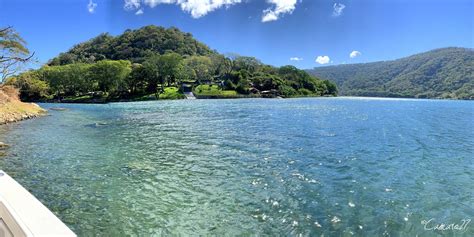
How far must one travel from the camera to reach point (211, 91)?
136 metres

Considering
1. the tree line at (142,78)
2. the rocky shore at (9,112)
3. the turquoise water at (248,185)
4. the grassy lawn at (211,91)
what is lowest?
the turquoise water at (248,185)

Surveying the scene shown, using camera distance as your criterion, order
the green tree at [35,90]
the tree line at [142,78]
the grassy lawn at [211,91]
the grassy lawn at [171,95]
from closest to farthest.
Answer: the green tree at [35,90], the tree line at [142,78], the grassy lawn at [171,95], the grassy lawn at [211,91]

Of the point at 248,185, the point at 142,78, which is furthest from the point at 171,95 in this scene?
the point at 248,185

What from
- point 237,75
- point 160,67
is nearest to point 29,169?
point 160,67

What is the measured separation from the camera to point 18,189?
457 cm

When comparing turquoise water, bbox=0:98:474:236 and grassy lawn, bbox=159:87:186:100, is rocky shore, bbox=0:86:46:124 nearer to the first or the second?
turquoise water, bbox=0:98:474:236

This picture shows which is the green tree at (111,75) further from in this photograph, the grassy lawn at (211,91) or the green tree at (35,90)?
the grassy lawn at (211,91)

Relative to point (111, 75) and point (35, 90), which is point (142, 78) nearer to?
point (111, 75)

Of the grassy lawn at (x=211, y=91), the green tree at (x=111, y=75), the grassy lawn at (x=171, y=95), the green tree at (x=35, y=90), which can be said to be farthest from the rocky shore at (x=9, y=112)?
the grassy lawn at (x=211, y=91)

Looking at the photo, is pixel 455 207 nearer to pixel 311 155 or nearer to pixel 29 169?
pixel 311 155

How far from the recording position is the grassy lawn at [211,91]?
433 ft

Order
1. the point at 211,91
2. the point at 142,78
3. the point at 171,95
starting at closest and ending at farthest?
1. the point at 142,78
2. the point at 171,95
3. the point at 211,91

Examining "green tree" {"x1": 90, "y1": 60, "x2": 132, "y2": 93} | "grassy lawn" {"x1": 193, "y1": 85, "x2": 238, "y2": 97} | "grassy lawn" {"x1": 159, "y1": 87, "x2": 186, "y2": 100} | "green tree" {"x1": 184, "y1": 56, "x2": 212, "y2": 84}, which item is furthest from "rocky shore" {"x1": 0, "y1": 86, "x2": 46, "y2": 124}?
"green tree" {"x1": 184, "y1": 56, "x2": 212, "y2": 84}

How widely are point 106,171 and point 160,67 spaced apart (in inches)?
4767
